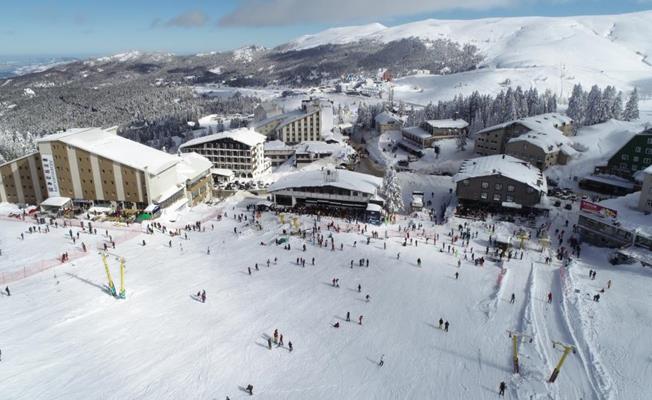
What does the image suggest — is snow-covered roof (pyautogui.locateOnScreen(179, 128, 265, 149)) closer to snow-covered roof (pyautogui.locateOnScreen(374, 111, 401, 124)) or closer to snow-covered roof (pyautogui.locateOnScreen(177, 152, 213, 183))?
snow-covered roof (pyautogui.locateOnScreen(177, 152, 213, 183))

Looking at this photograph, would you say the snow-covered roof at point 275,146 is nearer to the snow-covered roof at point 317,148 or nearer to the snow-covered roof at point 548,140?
the snow-covered roof at point 317,148

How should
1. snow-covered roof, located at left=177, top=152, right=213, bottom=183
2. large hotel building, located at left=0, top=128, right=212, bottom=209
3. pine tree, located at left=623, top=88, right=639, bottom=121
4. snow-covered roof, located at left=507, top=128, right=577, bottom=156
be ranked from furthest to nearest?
pine tree, located at left=623, top=88, right=639, bottom=121, snow-covered roof, located at left=507, top=128, right=577, bottom=156, snow-covered roof, located at left=177, top=152, right=213, bottom=183, large hotel building, located at left=0, top=128, right=212, bottom=209

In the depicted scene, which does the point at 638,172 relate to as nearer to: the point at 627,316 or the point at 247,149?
the point at 627,316

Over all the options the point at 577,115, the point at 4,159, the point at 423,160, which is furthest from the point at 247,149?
the point at 577,115

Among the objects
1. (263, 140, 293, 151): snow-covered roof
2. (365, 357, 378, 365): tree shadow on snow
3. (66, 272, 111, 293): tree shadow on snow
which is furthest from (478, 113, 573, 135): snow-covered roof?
(66, 272, 111, 293): tree shadow on snow

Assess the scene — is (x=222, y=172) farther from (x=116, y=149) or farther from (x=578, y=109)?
(x=578, y=109)

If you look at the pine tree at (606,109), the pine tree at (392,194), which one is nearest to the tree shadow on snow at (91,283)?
the pine tree at (392,194)
